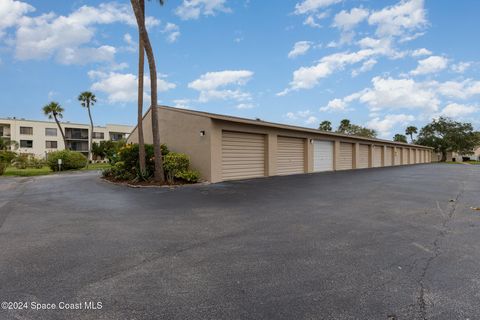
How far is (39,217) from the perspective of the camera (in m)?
5.50

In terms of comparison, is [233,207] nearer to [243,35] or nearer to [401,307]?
[401,307]

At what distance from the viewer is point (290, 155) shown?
1619cm

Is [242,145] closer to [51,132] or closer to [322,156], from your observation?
[322,156]

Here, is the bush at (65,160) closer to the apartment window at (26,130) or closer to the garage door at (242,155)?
the garage door at (242,155)

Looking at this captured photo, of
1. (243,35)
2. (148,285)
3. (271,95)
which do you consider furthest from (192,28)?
(148,285)

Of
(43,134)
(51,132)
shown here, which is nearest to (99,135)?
(51,132)

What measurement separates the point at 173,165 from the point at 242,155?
364 cm

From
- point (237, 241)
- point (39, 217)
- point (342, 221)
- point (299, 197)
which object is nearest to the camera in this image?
point (237, 241)

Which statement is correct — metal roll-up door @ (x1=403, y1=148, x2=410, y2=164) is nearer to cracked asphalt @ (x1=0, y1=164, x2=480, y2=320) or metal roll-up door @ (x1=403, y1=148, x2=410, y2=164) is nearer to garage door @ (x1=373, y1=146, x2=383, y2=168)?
garage door @ (x1=373, y1=146, x2=383, y2=168)

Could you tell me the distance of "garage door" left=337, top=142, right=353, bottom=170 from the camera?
68.3 ft

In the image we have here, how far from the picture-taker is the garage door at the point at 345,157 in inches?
819

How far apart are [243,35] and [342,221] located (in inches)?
526

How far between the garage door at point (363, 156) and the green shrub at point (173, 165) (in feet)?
56.7

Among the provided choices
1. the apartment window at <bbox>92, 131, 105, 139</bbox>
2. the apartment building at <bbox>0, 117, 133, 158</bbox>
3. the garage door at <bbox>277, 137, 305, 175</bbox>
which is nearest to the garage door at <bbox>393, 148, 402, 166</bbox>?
the garage door at <bbox>277, 137, 305, 175</bbox>
